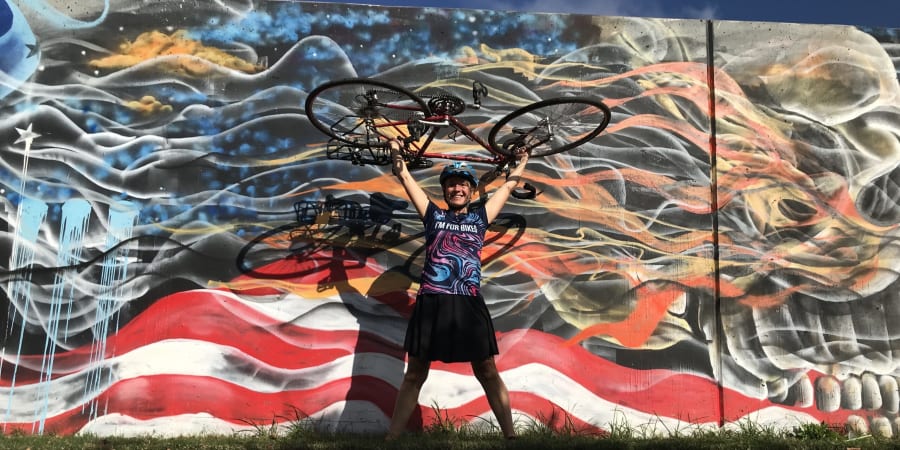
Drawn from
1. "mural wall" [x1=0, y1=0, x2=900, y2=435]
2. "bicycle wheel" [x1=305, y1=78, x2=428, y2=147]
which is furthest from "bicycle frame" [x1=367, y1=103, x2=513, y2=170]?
"mural wall" [x1=0, y1=0, x2=900, y2=435]

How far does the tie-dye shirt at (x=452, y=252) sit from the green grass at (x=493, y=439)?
3.31 feet

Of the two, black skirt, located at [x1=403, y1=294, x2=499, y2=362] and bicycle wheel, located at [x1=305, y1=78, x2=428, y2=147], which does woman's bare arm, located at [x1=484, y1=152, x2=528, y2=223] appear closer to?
black skirt, located at [x1=403, y1=294, x2=499, y2=362]

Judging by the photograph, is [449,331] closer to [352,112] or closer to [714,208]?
[352,112]

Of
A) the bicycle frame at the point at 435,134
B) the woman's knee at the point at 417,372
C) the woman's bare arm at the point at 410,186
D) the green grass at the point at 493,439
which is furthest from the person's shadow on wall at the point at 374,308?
the woman's bare arm at the point at 410,186

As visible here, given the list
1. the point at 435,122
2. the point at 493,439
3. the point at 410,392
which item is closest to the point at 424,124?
the point at 435,122

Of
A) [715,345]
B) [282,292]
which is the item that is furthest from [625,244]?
[282,292]

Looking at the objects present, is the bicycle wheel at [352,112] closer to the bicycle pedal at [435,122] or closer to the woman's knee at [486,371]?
the bicycle pedal at [435,122]

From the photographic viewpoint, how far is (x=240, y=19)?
5.58 meters

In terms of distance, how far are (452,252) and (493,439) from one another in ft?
4.39

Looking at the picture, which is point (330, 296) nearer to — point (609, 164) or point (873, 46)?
point (609, 164)

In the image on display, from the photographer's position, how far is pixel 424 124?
4.60 m

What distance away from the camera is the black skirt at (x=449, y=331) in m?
4.42

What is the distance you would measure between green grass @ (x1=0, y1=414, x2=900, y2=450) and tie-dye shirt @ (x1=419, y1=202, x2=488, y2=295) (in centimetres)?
101

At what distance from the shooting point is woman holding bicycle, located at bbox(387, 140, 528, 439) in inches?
175
